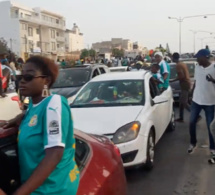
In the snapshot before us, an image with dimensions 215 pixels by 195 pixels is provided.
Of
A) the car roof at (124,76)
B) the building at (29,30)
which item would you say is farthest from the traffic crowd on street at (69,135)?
the building at (29,30)

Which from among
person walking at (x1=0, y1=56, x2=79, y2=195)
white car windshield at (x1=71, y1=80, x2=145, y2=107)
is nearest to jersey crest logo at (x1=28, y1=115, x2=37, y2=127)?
person walking at (x1=0, y1=56, x2=79, y2=195)

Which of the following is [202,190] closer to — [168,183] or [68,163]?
[168,183]

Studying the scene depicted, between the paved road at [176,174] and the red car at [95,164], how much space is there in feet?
5.53

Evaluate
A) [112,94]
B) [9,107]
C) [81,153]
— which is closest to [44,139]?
[81,153]

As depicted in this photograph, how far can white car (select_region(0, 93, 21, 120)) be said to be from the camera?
6408 mm

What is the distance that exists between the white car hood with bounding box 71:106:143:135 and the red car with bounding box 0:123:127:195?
1701 millimetres

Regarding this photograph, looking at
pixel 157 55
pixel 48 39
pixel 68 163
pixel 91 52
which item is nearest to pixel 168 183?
pixel 68 163

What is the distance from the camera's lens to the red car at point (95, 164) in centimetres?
208

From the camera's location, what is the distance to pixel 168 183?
486 centimetres

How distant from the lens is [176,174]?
520 centimetres

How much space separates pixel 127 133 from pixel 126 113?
21.0 inches

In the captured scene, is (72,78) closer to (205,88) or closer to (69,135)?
(205,88)

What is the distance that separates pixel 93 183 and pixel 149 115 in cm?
321

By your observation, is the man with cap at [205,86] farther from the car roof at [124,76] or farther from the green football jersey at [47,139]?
the green football jersey at [47,139]
